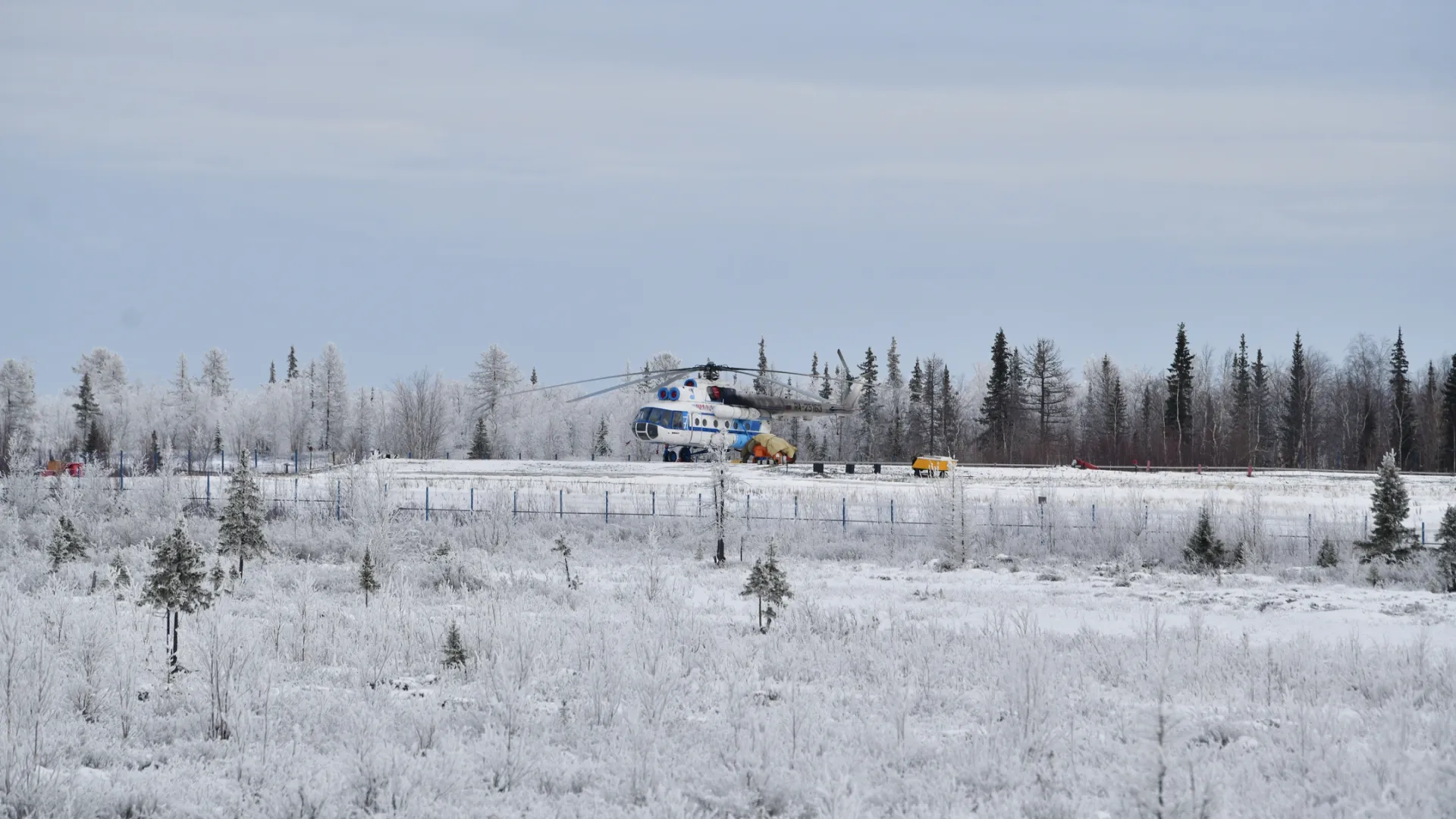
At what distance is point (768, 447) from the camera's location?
65.6 meters

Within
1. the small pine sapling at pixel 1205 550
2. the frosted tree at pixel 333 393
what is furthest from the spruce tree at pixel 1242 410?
the frosted tree at pixel 333 393

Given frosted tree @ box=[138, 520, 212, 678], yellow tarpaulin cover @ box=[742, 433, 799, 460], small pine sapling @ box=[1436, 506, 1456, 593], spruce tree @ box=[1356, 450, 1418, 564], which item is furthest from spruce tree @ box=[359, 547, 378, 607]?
yellow tarpaulin cover @ box=[742, 433, 799, 460]

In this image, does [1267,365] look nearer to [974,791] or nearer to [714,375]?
[714,375]

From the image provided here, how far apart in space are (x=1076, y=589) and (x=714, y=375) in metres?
38.9

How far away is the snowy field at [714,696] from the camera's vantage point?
275 inches

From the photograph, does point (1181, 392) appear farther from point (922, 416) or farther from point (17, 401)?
point (17, 401)

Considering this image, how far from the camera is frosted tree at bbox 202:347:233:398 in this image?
15038cm

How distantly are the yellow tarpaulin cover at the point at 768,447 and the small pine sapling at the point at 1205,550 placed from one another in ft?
130

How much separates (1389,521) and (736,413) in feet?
131

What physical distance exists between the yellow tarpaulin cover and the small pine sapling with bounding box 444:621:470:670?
2086 inches

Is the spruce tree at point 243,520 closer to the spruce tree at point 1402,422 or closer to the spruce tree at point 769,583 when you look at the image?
the spruce tree at point 769,583

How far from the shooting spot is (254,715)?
859cm

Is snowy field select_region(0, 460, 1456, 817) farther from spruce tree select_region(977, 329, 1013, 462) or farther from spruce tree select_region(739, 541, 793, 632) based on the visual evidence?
spruce tree select_region(977, 329, 1013, 462)

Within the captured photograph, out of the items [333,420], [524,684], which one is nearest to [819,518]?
[524,684]
